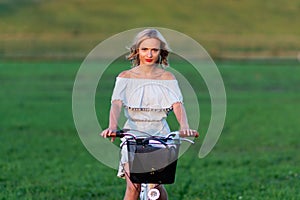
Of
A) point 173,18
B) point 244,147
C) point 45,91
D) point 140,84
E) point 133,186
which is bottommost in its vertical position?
point 133,186

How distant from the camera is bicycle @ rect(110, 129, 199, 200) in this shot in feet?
22.0

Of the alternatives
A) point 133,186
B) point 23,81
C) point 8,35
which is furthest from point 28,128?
point 8,35

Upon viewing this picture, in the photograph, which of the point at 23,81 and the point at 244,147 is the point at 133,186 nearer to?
the point at 244,147

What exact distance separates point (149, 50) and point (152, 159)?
109 centimetres

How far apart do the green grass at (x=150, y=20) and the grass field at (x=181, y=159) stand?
4128 inches

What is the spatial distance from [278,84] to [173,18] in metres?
116

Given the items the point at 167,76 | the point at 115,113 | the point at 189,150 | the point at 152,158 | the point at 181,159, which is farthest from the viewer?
the point at 189,150

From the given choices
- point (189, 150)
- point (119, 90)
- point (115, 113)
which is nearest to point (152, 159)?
point (115, 113)

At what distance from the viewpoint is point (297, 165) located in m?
14.8

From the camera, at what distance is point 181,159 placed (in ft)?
51.4

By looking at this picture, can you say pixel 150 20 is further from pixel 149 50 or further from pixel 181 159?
pixel 149 50

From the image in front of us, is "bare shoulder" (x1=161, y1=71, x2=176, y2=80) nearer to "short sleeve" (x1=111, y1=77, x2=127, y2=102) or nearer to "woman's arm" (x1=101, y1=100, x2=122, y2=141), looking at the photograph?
"short sleeve" (x1=111, y1=77, x2=127, y2=102)

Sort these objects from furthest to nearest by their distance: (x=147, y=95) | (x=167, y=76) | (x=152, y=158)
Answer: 1. (x=167, y=76)
2. (x=147, y=95)
3. (x=152, y=158)

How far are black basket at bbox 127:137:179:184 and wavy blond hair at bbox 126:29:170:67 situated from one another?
97 centimetres
